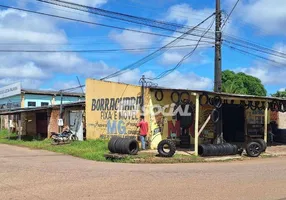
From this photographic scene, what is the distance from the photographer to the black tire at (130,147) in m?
17.6

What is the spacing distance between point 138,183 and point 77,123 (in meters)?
18.8

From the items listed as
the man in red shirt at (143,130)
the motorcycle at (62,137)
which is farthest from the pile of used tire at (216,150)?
the motorcycle at (62,137)

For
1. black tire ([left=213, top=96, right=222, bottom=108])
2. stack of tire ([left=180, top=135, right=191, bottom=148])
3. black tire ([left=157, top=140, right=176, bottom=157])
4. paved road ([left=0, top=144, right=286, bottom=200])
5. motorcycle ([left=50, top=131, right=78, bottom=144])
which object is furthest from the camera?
motorcycle ([left=50, top=131, right=78, bottom=144])

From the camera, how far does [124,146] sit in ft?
57.9

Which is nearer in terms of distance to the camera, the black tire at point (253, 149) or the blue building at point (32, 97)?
the black tire at point (253, 149)

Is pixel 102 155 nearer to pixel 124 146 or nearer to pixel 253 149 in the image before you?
pixel 124 146

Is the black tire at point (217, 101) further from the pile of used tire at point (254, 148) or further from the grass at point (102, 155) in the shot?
the grass at point (102, 155)

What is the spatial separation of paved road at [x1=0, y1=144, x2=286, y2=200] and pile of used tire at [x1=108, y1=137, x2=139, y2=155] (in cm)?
284

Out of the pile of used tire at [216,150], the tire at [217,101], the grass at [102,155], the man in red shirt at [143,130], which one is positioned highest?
the tire at [217,101]

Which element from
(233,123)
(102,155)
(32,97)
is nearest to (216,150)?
(102,155)

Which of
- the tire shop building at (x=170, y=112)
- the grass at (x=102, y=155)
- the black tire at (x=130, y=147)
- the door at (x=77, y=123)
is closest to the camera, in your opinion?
the grass at (x=102, y=155)

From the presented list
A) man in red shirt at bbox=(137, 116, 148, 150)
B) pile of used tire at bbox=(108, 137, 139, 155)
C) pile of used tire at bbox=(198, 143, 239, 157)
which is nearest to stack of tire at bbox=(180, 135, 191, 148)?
man in red shirt at bbox=(137, 116, 148, 150)

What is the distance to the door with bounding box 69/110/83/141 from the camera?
28.5 metres

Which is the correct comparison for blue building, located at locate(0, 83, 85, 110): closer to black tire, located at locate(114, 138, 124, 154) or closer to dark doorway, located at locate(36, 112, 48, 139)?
dark doorway, located at locate(36, 112, 48, 139)
